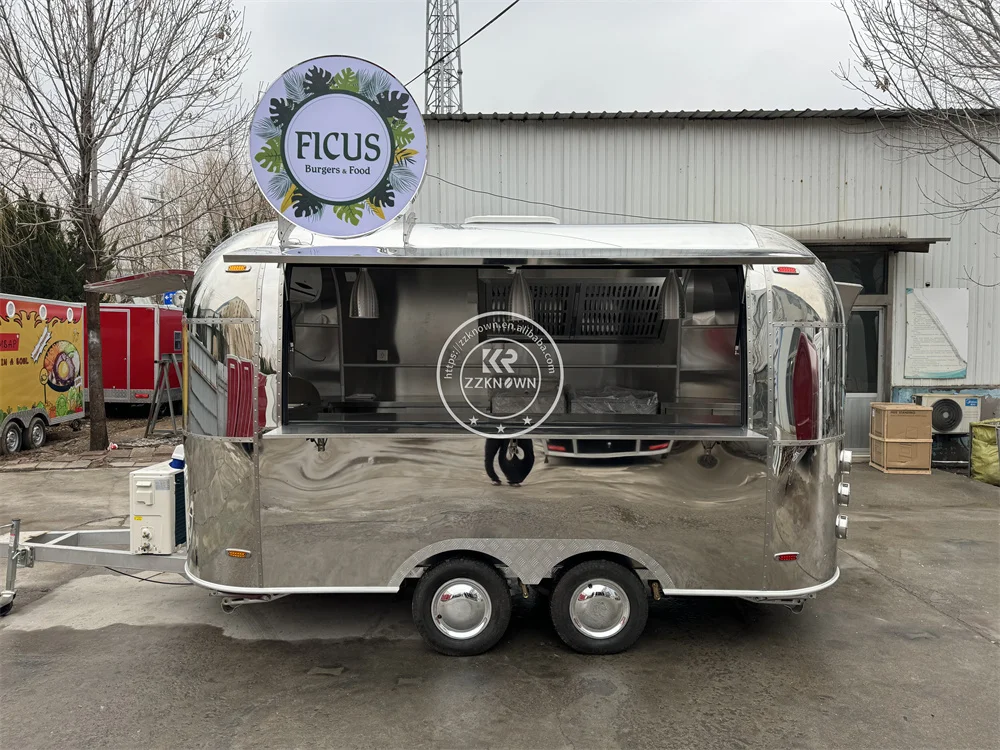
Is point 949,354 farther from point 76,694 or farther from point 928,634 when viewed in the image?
point 76,694

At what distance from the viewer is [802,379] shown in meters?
3.92

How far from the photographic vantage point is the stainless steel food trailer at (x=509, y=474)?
392 cm

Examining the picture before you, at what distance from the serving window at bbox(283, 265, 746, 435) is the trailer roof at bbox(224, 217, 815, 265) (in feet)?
0.92

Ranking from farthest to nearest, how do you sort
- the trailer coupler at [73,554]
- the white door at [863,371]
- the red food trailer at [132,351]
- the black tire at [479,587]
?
the red food trailer at [132,351]
the white door at [863,371]
the trailer coupler at [73,554]
the black tire at [479,587]

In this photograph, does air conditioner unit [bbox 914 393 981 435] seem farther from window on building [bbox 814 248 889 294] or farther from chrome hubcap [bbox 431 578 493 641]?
chrome hubcap [bbox 431 578 493 641]

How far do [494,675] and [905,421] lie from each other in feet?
24.7

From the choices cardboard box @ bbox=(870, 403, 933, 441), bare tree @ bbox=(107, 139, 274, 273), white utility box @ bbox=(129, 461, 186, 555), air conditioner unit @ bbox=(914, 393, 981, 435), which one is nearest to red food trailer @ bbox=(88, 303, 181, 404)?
bare tree @ bbox=(107, 139, 274, 273)

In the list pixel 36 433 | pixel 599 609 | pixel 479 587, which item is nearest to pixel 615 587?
pixel 599 609

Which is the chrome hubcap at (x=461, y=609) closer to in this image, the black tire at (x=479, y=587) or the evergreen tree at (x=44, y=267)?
the black tire at (x=479, y=587)

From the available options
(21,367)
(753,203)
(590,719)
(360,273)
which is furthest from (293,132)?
(21,367)

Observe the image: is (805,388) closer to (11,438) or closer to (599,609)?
(599,609)

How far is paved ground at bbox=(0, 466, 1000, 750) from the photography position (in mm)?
3496

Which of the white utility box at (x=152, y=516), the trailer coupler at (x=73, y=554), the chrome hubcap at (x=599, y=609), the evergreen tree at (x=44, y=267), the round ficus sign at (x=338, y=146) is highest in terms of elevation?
the evergreen tree at (x=44, y=267)

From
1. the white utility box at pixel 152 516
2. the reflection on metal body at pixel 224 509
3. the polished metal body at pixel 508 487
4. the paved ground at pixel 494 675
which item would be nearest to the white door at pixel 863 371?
the paved ground at pixel 494 675
